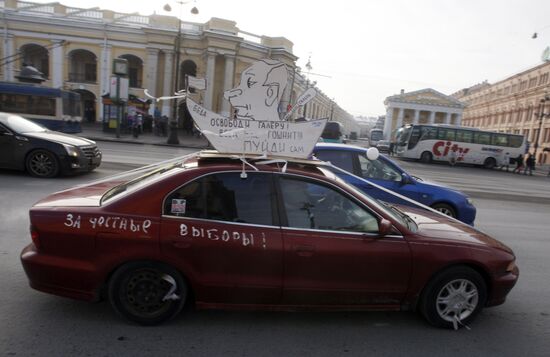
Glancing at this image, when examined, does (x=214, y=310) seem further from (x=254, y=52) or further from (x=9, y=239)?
(x=254, y=52)

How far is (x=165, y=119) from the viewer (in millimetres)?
32344

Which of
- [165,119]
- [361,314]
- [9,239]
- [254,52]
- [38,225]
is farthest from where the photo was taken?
[254,52]

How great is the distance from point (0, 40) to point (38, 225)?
44971 millimetres

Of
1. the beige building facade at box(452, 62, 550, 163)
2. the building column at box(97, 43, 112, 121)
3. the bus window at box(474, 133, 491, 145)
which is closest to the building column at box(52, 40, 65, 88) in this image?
the building column at box(97, 43, 112, 121)

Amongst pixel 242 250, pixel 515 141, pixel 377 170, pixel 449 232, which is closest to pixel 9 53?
pixel 377 170

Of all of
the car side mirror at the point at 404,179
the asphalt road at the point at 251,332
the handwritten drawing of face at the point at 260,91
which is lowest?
the asphalt road at the point at 251,332

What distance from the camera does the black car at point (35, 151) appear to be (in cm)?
890

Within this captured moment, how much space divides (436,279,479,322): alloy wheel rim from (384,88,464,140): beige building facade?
82205mm

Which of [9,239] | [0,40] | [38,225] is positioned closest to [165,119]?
[0,40]

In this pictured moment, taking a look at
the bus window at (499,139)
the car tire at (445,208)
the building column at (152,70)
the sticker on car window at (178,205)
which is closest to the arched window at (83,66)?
the building column at (152,70)

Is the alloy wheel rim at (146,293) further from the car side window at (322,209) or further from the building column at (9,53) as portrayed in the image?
the building column at (9,53)

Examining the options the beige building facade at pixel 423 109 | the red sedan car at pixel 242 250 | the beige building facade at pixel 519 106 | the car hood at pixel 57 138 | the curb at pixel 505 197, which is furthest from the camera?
the beige building facade at pixel 423 109

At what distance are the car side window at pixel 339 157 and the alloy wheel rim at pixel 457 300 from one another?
3.54 m

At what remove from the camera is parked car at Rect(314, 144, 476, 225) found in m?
6.95
